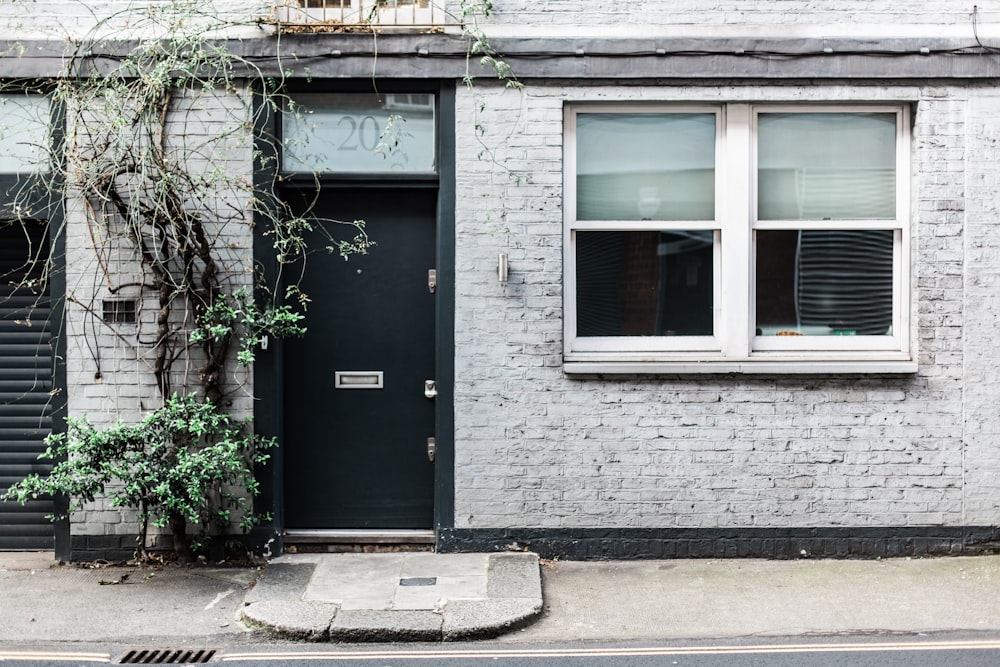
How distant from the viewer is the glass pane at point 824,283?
25.1 ft

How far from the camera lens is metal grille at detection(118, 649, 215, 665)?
564 centimetres

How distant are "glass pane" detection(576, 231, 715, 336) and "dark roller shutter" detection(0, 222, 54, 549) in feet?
13.8

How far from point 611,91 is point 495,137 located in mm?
941

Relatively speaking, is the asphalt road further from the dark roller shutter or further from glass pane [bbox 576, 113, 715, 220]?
glass pane [bbox 576, 113, 715, 220]

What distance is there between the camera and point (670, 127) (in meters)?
7.62

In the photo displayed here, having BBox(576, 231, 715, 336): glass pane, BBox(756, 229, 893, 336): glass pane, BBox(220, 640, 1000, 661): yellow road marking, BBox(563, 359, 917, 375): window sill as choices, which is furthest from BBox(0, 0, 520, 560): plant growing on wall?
BBox(756, 229, 893, 336): glass pane

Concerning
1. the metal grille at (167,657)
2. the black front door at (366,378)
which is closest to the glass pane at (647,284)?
the black front door at (366,378)

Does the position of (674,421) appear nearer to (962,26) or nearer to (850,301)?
(850,301)

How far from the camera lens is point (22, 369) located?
7758mm

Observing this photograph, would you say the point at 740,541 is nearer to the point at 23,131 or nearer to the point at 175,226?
the point at 175,226

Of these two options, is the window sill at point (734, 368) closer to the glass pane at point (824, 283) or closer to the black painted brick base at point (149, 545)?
the glass pane at point (824, 283)

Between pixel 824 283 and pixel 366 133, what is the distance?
373 centimetres

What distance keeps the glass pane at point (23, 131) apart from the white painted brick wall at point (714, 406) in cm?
315

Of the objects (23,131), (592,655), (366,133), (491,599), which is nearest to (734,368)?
(491,599)
